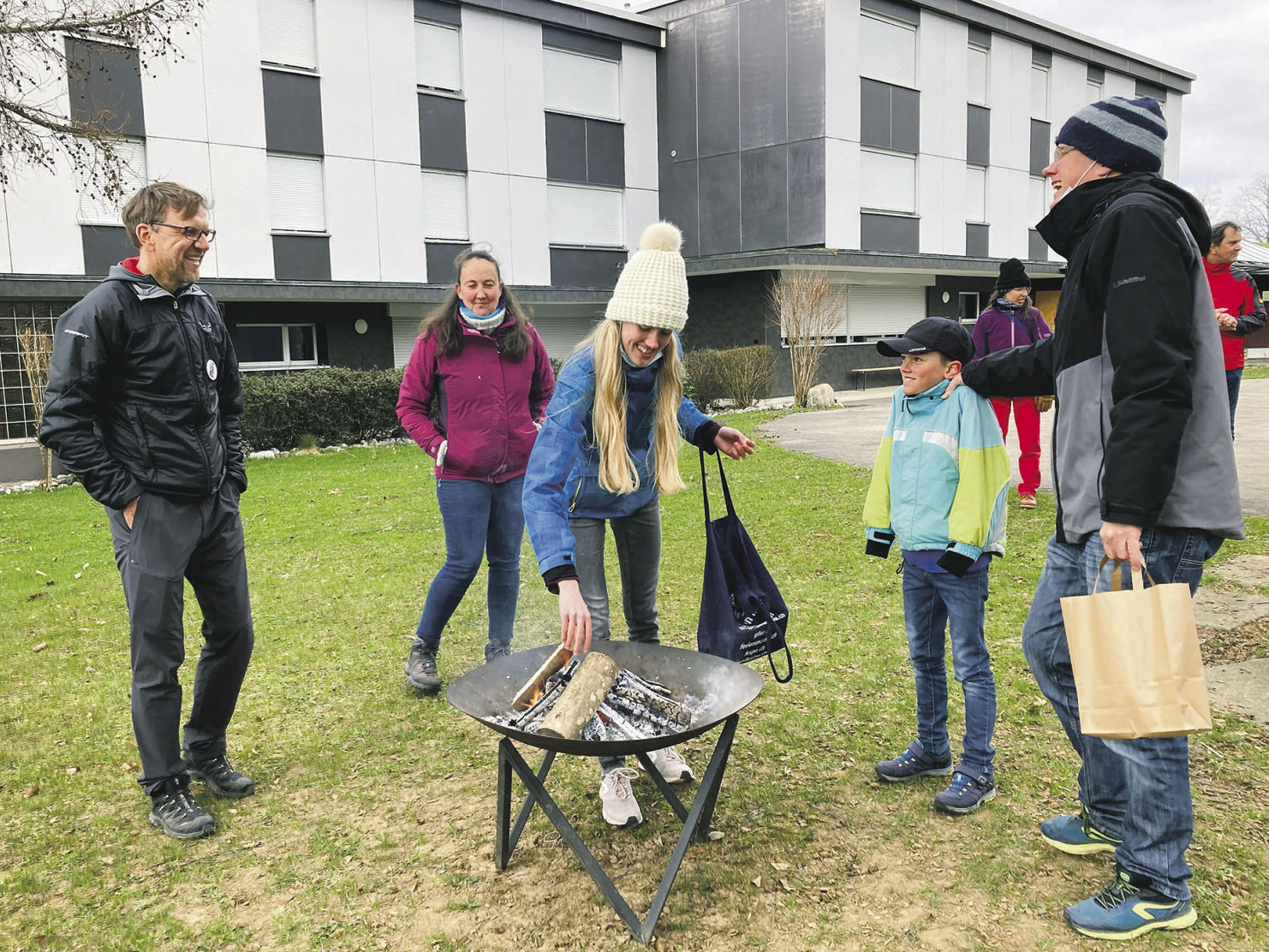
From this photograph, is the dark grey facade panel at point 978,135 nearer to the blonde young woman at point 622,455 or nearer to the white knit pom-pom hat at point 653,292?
the blonde young woman at point 622,455

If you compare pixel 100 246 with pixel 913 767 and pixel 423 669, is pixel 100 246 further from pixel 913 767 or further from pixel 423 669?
pixel 913 767

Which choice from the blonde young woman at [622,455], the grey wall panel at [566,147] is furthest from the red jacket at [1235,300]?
the grey wall panel at [566,147]

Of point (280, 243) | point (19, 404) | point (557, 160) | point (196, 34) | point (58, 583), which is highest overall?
point (196, 34)

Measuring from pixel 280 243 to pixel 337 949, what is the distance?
18.5 m

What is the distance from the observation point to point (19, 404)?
1647cm

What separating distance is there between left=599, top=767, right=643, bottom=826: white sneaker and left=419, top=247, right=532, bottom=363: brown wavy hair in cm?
223

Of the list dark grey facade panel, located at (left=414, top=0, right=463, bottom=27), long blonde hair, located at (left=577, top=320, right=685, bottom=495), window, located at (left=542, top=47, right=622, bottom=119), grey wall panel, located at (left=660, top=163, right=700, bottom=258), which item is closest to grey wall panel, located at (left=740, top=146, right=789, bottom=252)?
grey wall panel, located at (left=660, top=163, right=700, bottom=258)

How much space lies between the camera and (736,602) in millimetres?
3434

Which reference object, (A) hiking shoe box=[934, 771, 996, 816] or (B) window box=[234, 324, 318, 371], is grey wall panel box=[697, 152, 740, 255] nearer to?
(B) window box=[234, 324, 318, 371]

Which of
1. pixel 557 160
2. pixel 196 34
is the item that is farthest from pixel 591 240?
pixel 196 34

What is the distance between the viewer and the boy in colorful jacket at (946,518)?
3398 mm

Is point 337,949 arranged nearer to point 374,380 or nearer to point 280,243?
point 374,380

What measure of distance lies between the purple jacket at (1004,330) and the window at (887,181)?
16505mm

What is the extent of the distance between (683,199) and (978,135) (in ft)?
28.7
